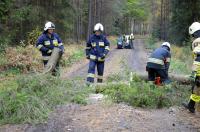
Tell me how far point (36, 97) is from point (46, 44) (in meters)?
4.72

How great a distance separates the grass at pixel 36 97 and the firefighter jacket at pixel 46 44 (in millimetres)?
1899

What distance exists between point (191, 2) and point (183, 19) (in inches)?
67.8

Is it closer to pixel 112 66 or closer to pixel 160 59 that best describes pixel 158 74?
pixel 160 59

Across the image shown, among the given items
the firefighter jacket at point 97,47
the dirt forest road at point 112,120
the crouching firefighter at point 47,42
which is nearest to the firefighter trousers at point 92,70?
the firefighter jacket at point 97,47

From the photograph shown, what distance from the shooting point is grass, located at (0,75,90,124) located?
843 centimetres

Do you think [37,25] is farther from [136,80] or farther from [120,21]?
[120,21]

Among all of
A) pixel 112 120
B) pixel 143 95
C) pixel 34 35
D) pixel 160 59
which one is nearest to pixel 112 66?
pixel 34 35

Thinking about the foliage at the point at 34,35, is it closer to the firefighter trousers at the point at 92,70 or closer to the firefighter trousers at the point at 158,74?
the firefighter trousers at the point at 92,70

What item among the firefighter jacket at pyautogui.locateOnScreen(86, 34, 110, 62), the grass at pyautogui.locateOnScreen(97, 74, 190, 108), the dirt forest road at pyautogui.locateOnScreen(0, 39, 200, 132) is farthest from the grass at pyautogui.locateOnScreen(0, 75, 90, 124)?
the firefighter jacket at pyautogui.locateOnScreen(86, 34, 110, 62)

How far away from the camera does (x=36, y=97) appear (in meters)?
9.16

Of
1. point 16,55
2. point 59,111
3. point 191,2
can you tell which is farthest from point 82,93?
point 191,2

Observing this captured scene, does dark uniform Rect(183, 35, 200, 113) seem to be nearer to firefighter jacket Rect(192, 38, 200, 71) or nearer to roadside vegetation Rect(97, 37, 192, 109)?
firefighter jacket Rect(192, 38, 200, 71)

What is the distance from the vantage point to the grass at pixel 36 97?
843cm

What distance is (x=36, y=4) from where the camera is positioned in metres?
34.7
